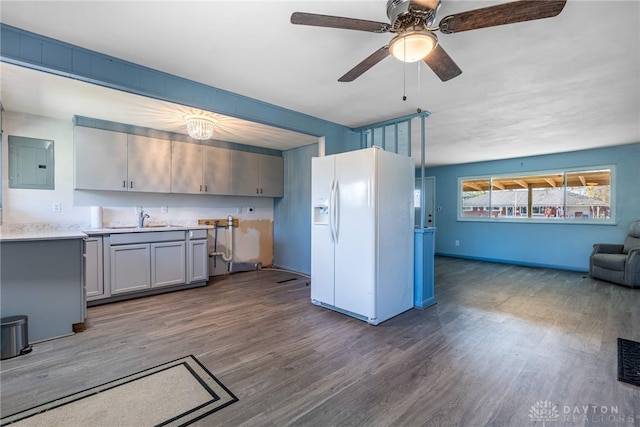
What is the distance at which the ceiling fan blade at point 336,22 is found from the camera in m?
1.54

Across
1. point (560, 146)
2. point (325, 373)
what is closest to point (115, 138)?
point (325, 373)

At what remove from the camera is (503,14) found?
4.80 ft

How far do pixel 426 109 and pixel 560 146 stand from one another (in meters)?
3.45

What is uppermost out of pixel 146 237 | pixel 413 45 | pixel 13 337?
pixel 413 45

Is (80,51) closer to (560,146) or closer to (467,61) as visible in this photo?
(467,61)

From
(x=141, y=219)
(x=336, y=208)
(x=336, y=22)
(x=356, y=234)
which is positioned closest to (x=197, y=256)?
(x=141, y=219)

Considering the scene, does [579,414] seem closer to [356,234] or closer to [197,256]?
[356,234]

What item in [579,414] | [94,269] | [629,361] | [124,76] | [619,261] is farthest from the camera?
[619,261]

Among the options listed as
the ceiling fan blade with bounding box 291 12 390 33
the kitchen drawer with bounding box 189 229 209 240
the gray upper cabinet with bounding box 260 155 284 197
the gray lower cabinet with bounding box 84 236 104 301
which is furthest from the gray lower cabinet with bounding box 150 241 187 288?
the ceiling fan blade with bounding box 291 12 390 33

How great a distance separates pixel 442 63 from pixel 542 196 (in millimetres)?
5629

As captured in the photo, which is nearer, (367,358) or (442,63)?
(442,63)

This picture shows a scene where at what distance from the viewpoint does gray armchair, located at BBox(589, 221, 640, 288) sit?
4.36 meters

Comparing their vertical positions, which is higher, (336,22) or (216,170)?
(336,22)

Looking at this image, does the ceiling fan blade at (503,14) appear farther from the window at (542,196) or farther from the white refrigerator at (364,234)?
the window at (542,196)
